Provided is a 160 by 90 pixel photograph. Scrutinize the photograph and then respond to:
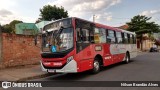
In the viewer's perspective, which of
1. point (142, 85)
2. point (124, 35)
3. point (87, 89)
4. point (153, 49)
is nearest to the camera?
point (87, 89)

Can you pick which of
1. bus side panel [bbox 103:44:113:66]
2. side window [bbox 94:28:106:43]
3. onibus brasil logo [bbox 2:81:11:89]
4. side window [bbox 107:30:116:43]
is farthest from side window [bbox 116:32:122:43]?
onibus brasil logo [bbox 2:81:11:89]

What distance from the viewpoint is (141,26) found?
170 ft

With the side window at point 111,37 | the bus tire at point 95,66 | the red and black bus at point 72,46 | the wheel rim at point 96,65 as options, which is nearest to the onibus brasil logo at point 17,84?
the red and black bus at point 72,46

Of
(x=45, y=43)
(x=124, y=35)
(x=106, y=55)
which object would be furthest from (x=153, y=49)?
(x=45, y=43)

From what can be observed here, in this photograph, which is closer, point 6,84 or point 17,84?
point 6,84

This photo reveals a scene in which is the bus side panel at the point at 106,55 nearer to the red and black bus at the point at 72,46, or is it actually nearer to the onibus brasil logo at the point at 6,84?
the red and black bus at the point at 72,46

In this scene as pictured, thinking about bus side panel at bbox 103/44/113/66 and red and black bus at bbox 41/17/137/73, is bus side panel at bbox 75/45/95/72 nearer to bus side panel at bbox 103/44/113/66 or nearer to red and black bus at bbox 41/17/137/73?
red and black bus at bbox 41/17/137/73

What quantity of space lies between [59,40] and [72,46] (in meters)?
0.69

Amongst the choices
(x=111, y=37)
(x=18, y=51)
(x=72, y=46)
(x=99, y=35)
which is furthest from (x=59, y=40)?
(x=18, y=51)

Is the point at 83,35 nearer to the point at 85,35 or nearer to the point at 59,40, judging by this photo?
the point at 85,35

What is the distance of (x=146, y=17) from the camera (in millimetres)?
53812

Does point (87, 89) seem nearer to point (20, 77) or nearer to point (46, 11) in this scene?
point (20, 77)

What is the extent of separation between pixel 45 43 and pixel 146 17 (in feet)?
151

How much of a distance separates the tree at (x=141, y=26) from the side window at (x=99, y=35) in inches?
1533
